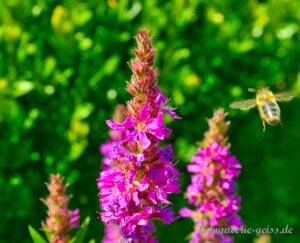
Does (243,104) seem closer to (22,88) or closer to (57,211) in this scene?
(57,211)

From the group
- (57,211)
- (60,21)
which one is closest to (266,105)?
(57,211)

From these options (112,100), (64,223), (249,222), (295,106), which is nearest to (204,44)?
(112,100)

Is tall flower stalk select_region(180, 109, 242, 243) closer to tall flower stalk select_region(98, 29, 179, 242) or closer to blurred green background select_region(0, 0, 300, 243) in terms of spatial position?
tall flower stalk select_region(98, 29, 179, 242)

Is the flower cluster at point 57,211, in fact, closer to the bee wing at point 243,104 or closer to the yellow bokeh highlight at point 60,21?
the bee wing at point 243,104

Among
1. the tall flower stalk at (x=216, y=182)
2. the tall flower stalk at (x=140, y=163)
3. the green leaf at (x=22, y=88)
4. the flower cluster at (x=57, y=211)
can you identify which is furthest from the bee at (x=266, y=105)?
the green leaf at (x=22, y=88)

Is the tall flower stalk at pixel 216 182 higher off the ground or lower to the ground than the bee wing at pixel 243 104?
lower

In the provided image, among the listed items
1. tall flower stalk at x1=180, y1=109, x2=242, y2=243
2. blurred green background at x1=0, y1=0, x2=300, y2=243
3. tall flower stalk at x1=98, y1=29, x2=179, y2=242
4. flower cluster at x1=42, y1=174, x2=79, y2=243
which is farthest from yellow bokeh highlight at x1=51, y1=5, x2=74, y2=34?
tall flower stalk at x1=98, y1=29, x2=179, y2=242
